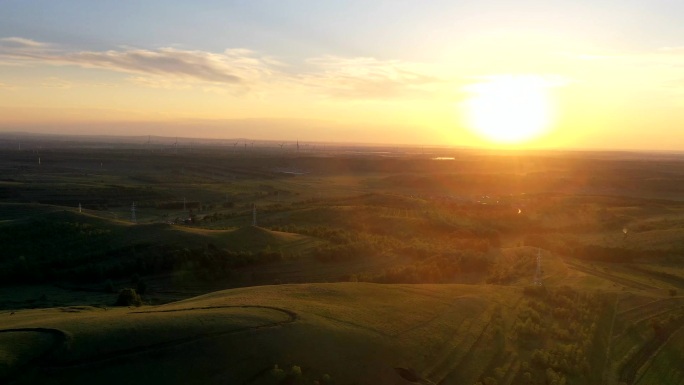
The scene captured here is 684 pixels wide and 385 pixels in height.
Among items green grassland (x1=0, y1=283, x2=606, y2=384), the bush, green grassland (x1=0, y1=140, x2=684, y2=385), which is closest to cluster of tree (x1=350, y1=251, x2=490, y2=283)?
green grassland (x1=0, y1=140, x2=684, y2=385)

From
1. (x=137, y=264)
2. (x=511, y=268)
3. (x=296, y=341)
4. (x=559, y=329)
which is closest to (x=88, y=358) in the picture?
(x=296, y=341)

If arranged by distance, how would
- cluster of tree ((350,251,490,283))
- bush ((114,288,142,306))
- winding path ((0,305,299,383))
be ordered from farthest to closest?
cluster of tree ((350,251,490,283)) < bush ((114,288,142,306)) < winding path ((0,305,299,383))

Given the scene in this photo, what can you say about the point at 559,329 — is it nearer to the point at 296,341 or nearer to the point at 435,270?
the point at 296,341

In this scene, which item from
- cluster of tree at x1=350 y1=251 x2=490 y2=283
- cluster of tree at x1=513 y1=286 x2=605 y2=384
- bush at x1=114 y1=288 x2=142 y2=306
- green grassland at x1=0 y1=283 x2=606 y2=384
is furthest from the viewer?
cluster of tree at x1=350 y1=251 x2=490 y2=283

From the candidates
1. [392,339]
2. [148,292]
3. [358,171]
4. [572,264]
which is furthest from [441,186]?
[392,339]

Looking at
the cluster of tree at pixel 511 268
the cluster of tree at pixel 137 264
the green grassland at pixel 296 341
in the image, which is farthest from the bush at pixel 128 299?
the cluster of tree at pixel 511 268

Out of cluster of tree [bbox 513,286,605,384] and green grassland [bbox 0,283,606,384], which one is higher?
green grassland [bbox 0,283,606,384]

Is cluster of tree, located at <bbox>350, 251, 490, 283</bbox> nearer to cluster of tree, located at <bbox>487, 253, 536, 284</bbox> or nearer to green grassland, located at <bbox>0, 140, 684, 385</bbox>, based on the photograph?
green grassland, located at <bbox>0, 140, 684, 385</bbox>

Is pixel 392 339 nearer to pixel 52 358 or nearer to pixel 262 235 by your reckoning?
pixel 52 358
